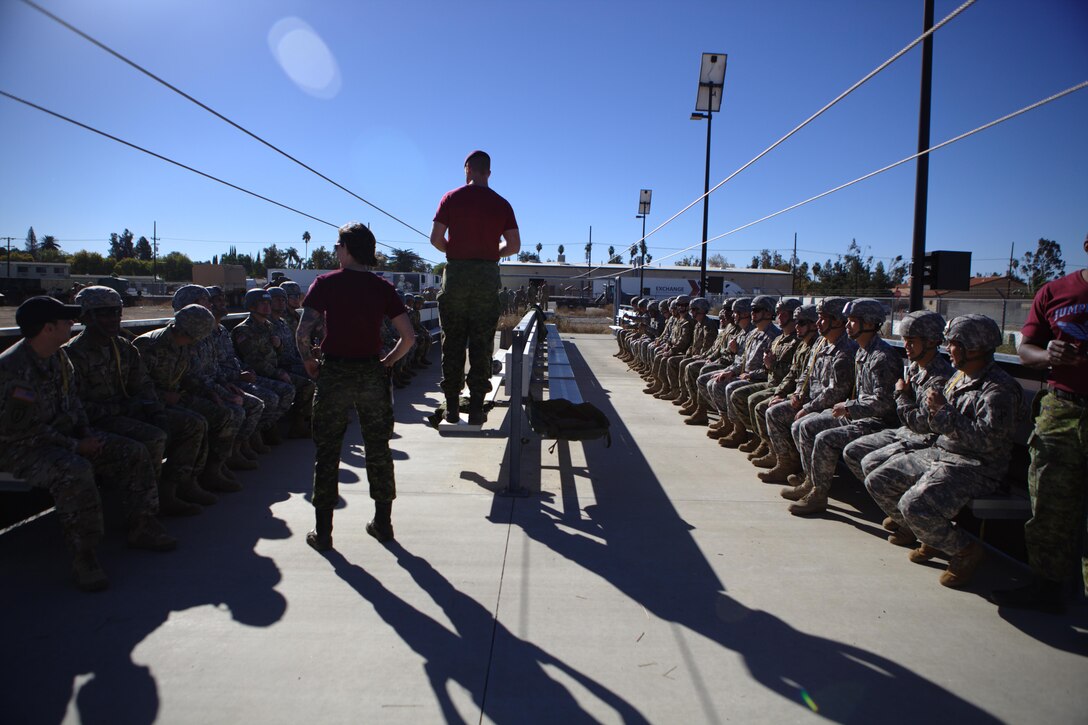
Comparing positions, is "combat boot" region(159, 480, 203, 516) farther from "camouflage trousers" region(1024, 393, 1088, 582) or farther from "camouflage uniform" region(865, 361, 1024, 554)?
"camouflage trousers" region(1024, 393, 1088, 582)

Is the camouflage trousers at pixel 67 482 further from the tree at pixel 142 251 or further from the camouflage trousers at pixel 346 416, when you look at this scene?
the tree at pixel 142 251

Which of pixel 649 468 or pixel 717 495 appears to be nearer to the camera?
pixel 717 495

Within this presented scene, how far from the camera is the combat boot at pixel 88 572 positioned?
344cm

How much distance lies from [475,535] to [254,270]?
101231mm

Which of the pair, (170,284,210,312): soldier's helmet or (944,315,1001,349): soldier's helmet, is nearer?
(944,315,1001,349): soldier's helmet

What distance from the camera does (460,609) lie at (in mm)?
3369

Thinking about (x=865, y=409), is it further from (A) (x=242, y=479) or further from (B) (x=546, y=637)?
(A) (x=242, y=479)

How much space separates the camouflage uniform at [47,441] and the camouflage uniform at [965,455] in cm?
456

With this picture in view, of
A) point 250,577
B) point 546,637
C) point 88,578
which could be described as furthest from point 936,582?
point 88,578

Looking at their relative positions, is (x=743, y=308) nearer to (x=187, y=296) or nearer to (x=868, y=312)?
(x=868, y=312)

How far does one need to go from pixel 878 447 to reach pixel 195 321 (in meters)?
4.94

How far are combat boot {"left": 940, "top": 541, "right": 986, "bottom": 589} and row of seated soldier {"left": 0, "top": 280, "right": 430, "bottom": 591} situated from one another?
455cm

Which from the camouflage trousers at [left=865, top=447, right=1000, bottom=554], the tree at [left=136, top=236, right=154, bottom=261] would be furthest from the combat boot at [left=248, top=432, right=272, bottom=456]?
the tree at [left=136, top=236, right=154, bottom=261]

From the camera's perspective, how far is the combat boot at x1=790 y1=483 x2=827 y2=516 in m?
5.02
